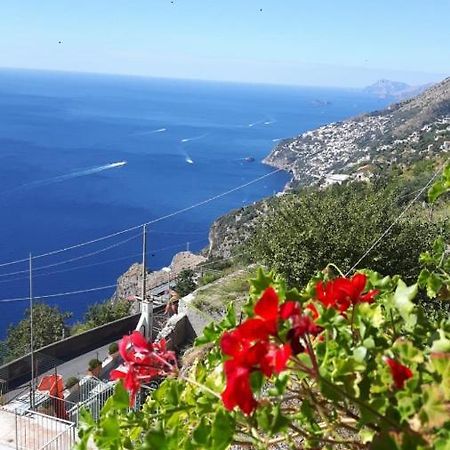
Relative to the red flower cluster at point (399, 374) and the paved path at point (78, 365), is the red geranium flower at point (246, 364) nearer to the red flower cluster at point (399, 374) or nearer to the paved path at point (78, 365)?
the red flower cluster at point (399, 374)

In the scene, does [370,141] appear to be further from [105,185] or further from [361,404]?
[361,404]

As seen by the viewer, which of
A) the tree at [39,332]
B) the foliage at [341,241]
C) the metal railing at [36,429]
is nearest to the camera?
the metal railing at [36,429]

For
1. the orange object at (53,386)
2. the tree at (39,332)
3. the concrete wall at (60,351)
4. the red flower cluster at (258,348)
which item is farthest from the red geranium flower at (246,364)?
the tree at (39,332)

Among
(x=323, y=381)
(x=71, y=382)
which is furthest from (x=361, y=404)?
(x=71, y=382)

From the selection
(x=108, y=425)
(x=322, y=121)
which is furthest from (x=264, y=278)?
(x=322, y=121)

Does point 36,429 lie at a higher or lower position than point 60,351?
higher
